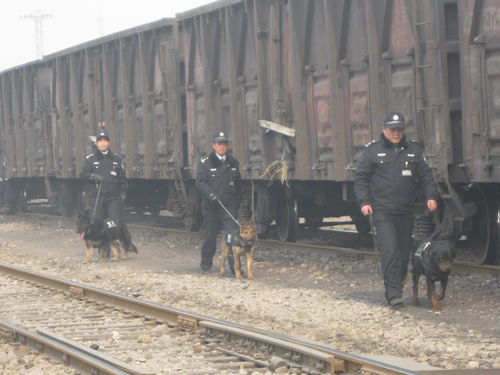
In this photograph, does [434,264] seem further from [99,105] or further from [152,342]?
[99,105]

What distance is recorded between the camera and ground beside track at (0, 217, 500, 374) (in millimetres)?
7023

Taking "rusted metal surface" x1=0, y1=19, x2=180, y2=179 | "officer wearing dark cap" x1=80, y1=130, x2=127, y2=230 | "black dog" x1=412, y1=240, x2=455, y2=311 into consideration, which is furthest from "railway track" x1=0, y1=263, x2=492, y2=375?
"rusted metal surface" x1=0, y1=19, x2=180, y2=179

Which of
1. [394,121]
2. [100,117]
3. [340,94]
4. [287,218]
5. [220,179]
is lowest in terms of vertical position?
[287,218]

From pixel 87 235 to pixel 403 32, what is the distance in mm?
5462

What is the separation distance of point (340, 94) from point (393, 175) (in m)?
2.98

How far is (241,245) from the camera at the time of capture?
430 inches

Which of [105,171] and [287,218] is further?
[287,218]

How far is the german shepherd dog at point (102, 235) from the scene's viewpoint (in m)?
13.0

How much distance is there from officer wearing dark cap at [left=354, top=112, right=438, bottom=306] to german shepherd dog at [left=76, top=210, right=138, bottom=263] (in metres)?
5.33

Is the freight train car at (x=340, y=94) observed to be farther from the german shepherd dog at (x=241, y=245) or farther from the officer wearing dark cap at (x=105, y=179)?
the officer wearing dark cap at (x=105, y=179)

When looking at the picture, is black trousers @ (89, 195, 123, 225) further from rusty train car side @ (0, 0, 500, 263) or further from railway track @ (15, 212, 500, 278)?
railway track @ (15, 212, 500, 278)

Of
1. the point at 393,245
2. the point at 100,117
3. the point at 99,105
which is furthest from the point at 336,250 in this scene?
the point at 99,105

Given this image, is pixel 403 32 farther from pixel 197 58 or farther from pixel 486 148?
pixel 197 58

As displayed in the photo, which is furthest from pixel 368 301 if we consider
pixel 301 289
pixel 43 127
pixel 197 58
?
pixel 43 127
